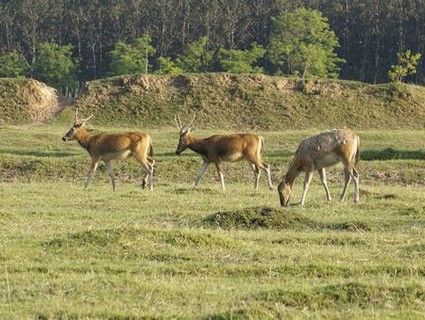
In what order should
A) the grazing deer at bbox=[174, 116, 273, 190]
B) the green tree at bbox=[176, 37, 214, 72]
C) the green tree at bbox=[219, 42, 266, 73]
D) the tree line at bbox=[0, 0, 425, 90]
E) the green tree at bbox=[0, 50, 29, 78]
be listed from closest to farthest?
the grazing deer at bbox=[174, 116, 273, 190] < the green tree at bbox=[219, 42, 266, 73] < the green tree at bbox=[176, 37, 214, 72] < the green tree at bbox=[0, 50, 29, 78] < the tree line at bbox=[0, 0, 425, 90]

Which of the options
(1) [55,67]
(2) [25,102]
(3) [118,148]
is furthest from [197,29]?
(3) [118,148]

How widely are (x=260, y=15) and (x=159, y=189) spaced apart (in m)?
75.5

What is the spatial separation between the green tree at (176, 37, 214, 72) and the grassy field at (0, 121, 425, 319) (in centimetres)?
5670

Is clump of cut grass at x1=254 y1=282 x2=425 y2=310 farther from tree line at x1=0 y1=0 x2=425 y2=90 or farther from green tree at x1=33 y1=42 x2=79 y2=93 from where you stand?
tree line at x1=0 y1=0 x2=425 y2=90

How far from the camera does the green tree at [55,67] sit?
7744 centimetres

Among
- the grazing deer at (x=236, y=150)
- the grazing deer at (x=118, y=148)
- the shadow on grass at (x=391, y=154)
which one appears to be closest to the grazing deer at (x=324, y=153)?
the grazing deer at (x=236, y=150)

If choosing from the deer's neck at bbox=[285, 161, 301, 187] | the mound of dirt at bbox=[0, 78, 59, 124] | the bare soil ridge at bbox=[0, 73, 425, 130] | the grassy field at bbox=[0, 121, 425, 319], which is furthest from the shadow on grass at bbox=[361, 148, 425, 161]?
the mound of dirt at bbox=[0, 78, 59, 124]

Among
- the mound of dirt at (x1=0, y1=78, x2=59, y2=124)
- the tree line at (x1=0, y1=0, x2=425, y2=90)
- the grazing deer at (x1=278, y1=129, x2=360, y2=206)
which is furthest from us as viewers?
the tree line at (x1=0, y1=0, x2=425, y2=90)

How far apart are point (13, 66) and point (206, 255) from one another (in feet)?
241

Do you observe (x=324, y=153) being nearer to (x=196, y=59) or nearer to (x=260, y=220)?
(x=260, y=220)

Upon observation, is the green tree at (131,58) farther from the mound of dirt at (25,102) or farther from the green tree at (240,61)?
the mound of dirt at (25,102)

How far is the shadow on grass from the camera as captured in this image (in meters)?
33.2

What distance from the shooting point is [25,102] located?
48656mm

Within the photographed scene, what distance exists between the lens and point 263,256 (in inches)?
455
